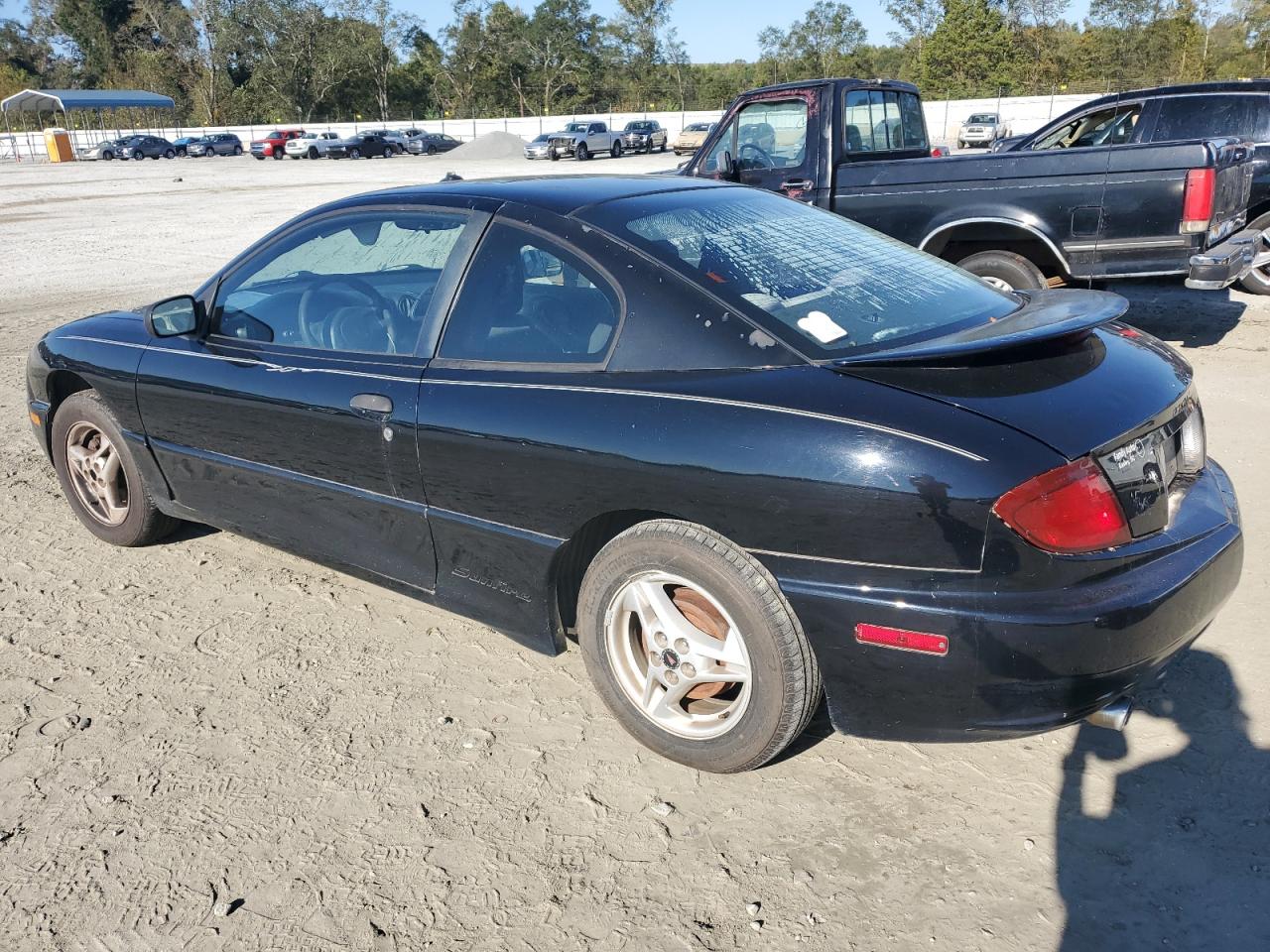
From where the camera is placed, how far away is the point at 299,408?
11.2ft

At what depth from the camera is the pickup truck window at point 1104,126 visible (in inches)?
385

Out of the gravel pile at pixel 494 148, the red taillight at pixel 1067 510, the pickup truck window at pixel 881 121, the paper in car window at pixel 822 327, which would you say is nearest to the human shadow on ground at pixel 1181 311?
the pickup truck window at pixel 881 121

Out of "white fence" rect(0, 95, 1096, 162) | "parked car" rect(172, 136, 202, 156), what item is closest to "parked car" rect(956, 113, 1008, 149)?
"white fence" rect(0, 95, 1096, 162)

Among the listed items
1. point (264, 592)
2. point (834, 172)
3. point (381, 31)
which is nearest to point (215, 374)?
point (264, 592)

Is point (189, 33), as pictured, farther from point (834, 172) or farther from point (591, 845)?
point (591, 845)

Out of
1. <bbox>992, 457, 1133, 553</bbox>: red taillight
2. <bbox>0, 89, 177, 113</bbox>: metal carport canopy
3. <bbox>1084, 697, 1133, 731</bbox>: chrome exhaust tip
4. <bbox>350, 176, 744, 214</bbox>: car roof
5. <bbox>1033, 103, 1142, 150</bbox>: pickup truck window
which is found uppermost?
<bbox>0, 89, 177, 113</bbox>: metal carport canopy

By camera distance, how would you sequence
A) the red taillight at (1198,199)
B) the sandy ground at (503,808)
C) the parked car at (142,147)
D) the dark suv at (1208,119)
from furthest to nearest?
the parked car at (142,147)
the dark suv at (1208,119)
the red taillight at (1198,199)
the sandy ground at (503,808)

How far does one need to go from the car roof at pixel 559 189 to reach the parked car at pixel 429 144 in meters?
54.6

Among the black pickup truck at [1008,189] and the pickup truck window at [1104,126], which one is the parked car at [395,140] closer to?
the pickup truck window at [1104,126]

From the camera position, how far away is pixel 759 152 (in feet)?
26.9

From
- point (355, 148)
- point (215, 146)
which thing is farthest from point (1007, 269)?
point (215, 146)

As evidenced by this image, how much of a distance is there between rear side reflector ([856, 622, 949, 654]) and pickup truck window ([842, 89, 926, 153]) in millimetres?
6326

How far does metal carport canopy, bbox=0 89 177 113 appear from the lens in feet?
207

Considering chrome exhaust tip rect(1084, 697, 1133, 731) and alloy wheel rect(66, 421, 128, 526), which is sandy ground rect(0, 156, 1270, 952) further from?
alloy wheel rect(66, 421, 128, 526)
